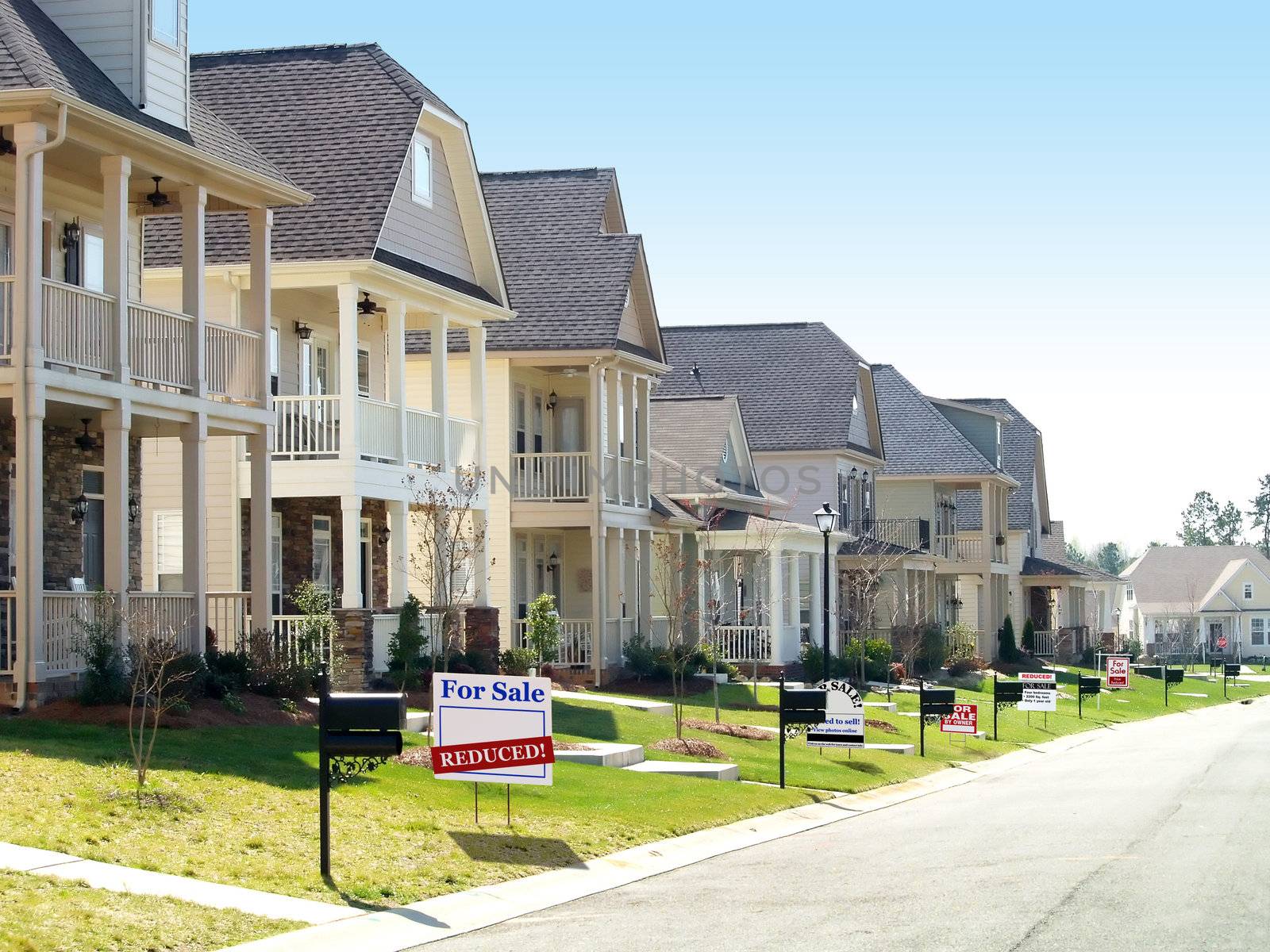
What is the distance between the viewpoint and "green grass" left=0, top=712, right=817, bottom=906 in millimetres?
13055

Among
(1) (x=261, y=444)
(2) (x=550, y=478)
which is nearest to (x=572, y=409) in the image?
(2) (x=550, y=478)

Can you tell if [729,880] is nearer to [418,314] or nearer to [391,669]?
[391,669]

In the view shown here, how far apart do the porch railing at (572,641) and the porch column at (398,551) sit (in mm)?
7276

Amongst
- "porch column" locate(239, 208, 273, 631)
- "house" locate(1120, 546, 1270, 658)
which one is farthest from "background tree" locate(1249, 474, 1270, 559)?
"porch column" locate(239, 208, 273, 631)

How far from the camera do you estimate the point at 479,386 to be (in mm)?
31234

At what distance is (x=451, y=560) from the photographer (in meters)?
22.7

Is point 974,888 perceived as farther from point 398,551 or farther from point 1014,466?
point 1014,466

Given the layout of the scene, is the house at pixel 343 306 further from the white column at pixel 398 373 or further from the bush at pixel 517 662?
the bush at pixel 517 662

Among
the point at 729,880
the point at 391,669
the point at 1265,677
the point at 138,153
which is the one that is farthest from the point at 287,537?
the point at 1265,677

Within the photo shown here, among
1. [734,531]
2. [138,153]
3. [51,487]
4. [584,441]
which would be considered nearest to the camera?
[138,153]

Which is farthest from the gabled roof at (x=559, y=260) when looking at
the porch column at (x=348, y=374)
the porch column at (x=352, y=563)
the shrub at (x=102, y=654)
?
the shrub at (x=102, y=654)

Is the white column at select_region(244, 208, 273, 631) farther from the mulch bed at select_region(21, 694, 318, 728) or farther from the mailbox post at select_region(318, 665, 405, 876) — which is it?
the mailbox post at select_region(318, 665, 405, 876)

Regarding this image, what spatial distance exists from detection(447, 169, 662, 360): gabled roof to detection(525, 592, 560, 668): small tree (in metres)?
6.14

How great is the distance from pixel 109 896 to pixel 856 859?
23.9 feet
